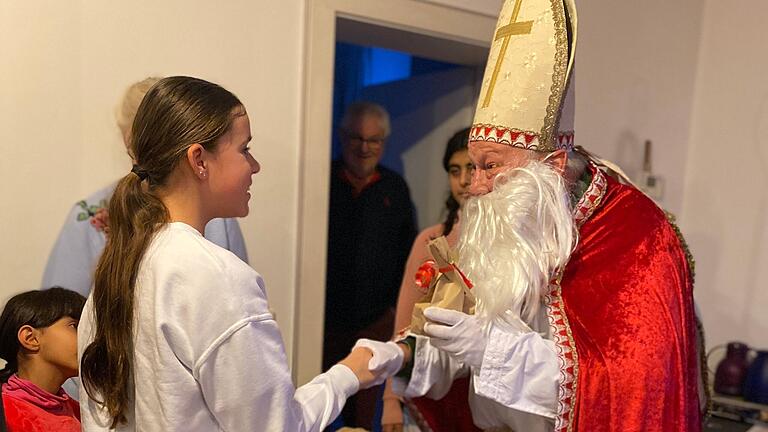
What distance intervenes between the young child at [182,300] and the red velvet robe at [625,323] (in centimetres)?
60

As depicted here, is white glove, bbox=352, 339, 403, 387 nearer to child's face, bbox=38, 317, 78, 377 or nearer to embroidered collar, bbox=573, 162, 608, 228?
embroidered collar, bbox=573, 162, 608, 228

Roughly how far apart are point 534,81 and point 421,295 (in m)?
0.78

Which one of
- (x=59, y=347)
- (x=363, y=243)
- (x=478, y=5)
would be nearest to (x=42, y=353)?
(x=59, y=347)

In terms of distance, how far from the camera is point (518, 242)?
140cm

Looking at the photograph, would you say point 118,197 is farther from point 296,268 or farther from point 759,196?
point 759,196

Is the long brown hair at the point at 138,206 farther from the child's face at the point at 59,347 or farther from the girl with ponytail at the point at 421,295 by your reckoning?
the girl with ponytail at the point at 421,295

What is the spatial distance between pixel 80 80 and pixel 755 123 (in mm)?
2885

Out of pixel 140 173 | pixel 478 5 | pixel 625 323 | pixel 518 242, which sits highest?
pixel 478 5

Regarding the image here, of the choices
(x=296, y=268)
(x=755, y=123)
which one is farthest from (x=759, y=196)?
(x=296, y=268)

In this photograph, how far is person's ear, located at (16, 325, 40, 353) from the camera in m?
1.38

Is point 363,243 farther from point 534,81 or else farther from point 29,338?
point 29,338

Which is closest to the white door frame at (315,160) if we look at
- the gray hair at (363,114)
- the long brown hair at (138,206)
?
the gray hair at (363,114)

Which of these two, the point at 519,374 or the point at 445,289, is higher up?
the point at 445,289

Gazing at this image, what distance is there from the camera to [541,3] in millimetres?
1483
